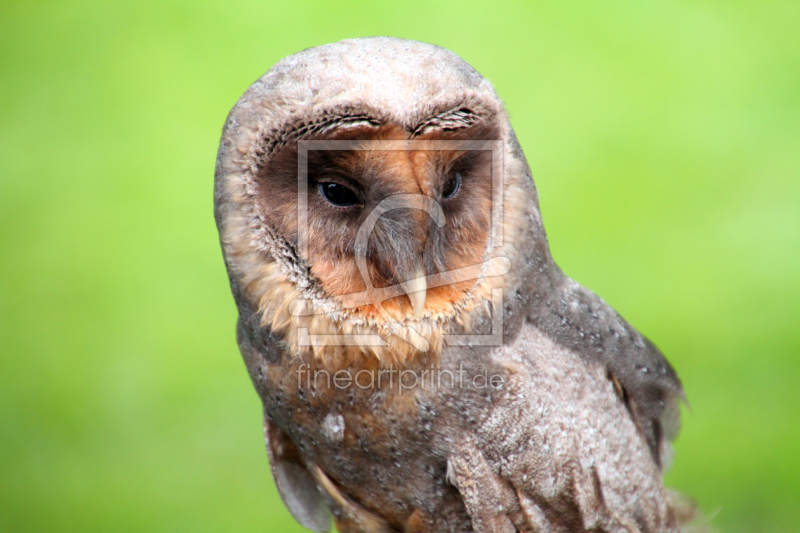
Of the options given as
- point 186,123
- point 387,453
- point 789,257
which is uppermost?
point 186,123

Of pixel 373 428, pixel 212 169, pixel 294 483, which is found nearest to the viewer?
pixel 373 428

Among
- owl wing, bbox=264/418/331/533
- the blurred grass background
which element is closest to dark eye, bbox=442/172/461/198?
owl wing, bbox=264/418/331/533

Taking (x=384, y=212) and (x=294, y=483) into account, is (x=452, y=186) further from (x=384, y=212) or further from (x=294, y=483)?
(x=294, y=483)

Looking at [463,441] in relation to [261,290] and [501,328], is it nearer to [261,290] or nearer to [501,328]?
[501,328]

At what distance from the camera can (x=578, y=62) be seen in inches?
97.0

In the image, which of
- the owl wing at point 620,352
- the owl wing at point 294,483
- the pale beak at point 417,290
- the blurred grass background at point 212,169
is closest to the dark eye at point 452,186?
the pale beak at point 417,290

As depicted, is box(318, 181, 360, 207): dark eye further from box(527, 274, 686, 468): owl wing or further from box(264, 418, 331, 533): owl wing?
box(264, 418, 331, 533): owl wing

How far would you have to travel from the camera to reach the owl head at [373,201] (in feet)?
3.01

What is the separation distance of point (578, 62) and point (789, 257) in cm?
101

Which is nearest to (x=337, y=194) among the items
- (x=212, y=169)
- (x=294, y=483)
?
(x=294, y=483)

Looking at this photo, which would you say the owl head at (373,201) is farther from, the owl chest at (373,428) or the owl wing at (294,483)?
the owl wing at (294,483)

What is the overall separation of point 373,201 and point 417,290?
0.48ft

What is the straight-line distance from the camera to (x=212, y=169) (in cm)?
244

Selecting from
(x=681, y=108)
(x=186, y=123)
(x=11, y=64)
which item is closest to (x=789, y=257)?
(x=681, y=108)
